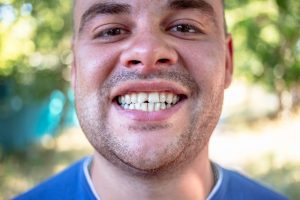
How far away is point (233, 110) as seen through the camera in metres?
14.0

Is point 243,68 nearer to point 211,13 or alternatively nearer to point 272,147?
point 272,147

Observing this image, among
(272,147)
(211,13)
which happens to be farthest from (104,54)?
(272,147)

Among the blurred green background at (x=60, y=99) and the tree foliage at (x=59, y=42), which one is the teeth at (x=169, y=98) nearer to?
the tree foliage at (x=59, y=42)

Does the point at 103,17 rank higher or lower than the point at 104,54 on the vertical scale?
higher

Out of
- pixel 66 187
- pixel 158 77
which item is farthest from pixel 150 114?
pixel 66 187

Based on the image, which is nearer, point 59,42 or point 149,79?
point 149,79

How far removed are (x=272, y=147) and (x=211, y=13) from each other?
22.4ft

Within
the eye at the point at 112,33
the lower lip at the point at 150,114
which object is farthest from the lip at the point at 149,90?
the eye at the point at 112,33

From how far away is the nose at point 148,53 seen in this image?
142 cm

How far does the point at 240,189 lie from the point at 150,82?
0.79m

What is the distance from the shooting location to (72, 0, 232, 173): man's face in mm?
1449

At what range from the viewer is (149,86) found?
145cm

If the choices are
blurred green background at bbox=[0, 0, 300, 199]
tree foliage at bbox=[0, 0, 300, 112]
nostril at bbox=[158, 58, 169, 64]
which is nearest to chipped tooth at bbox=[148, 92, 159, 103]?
nostril at bbox=[158, 58, 169, 64]

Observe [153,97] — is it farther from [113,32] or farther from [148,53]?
[113,32]
